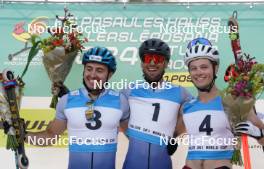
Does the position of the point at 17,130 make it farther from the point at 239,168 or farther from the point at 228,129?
the point at 239,168

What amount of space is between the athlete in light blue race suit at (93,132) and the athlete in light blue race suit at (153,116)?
17 centimetres

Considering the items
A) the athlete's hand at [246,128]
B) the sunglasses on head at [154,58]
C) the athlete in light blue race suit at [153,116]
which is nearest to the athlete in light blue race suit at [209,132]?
the athlete's hand at [246,128]

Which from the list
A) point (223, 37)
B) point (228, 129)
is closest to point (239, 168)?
point (228, 129)

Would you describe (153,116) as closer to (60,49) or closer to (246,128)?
(246,128)

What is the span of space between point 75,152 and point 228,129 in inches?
50.9

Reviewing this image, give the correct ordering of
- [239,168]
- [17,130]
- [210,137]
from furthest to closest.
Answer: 1. [239,168]
2. [17,130]
3. [210,137]

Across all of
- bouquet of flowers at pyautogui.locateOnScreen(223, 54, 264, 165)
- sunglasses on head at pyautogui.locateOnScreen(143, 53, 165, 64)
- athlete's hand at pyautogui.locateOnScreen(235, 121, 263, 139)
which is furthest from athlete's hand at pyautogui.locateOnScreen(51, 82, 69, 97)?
athlete's hand at pyautogui.locateOnScreen(235, 121, 263, 139)

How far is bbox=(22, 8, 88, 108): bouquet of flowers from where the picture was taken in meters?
3.71

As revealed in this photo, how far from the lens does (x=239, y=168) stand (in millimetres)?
3996

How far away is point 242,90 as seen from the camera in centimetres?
305

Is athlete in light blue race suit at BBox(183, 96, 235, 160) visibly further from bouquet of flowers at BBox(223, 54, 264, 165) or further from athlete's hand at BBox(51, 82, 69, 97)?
athlete's hand at BBox(51, 82, 69, 97)

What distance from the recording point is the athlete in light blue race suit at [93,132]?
3285mm

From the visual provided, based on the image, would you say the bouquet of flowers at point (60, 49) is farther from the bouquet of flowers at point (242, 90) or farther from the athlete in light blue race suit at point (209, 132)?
the bouquet of flowers at point (242, 90)

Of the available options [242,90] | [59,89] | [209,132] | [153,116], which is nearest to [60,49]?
[59,89]
